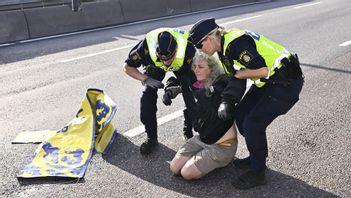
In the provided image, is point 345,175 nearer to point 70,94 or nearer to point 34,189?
point 34,189

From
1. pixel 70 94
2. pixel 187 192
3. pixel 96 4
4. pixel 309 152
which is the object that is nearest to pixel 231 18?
pixel 96 4

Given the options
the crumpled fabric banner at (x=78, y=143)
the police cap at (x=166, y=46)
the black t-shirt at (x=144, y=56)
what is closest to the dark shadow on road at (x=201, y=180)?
the crumpled fabric banner at (x=78, y=143)

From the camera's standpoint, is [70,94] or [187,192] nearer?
[187,192]

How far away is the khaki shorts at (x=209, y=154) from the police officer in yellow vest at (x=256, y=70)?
27 centimetres

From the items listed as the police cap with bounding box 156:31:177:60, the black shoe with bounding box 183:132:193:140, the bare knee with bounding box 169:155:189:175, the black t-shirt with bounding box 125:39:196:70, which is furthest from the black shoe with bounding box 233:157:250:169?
the police cap with bounding box 156:31:177:60

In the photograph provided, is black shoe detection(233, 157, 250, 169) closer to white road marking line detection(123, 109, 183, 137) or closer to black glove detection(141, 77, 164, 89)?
black glove detection(141, 77, 164, 89)

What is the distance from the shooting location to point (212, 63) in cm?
361

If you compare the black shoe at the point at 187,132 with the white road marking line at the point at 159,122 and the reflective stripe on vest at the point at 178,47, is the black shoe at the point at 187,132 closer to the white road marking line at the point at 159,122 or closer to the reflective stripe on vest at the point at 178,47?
the white road marking line at the point at 159,122

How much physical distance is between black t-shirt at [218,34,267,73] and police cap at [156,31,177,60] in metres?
0.67

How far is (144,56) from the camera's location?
3.96m

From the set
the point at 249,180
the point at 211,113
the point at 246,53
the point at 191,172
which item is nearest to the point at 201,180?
the point at 191,172

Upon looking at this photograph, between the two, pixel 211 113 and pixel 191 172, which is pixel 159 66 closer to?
pixel 211 113

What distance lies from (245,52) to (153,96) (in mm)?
1354

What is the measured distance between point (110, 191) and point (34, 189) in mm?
749
